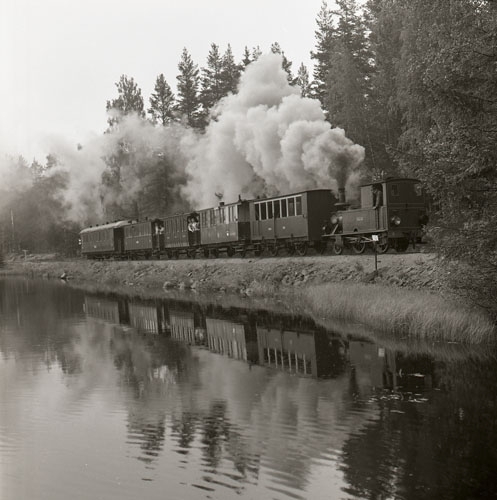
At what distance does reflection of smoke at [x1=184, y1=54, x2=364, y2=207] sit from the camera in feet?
96.2

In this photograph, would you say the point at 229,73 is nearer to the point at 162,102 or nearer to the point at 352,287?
the point at 162,102

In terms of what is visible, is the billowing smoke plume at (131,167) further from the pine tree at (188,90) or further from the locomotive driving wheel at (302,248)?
the locomotive driving wheel at (302,248)

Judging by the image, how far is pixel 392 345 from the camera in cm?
1420

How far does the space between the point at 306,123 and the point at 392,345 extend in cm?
1889

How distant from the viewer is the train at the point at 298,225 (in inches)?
914

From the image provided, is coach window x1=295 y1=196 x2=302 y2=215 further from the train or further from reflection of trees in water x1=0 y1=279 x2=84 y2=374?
reflection of trees in water x1=0 y1=279 x2=84 y2=374

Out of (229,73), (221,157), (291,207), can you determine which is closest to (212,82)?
(229,73)

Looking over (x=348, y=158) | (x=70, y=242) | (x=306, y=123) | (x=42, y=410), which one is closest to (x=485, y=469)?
(x=42, y=410)

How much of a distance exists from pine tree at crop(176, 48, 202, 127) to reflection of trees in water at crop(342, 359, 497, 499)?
53.8 metres

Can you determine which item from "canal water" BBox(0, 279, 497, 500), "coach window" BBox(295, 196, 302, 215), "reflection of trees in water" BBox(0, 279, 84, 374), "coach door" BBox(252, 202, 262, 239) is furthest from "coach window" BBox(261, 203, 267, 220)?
"canal water" BBox(0, 279, 497, 500)

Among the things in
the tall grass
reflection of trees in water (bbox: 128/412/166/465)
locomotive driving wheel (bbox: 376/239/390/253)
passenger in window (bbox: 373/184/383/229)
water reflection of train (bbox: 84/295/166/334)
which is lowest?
reflection of trees in water (bbox: 128/412/166/465)

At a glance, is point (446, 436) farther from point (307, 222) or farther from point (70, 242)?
point (70, 242)

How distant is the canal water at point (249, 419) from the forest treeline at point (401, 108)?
3058 mm

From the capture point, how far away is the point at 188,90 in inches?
Result: 2446
